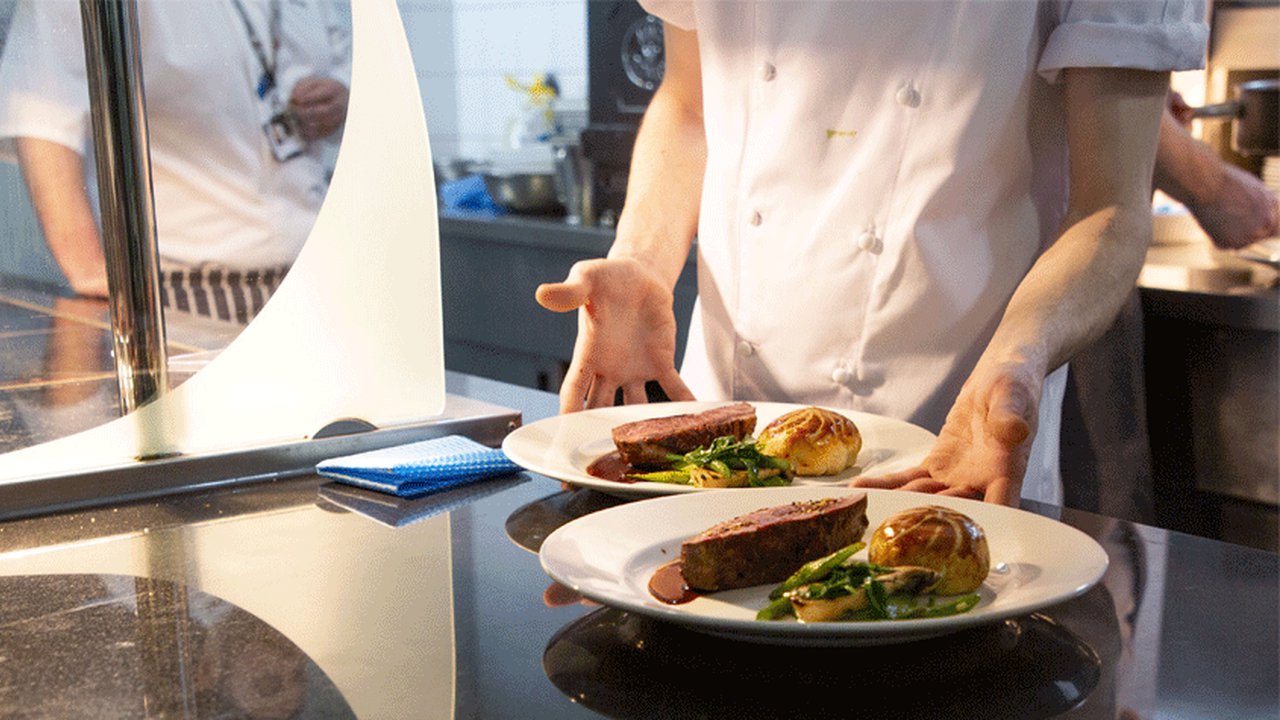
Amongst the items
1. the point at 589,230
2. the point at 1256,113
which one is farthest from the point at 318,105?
the point at 589,230

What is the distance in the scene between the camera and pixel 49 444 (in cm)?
100

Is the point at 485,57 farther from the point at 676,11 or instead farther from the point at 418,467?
the point at 418,467

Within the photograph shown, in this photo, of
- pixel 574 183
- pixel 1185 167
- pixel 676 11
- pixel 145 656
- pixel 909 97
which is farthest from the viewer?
pixel 574 183

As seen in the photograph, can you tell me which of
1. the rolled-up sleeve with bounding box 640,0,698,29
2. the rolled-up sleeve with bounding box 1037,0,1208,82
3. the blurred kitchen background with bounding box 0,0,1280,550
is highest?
the rolled-up sleeve with bounding box 640,0,698,29

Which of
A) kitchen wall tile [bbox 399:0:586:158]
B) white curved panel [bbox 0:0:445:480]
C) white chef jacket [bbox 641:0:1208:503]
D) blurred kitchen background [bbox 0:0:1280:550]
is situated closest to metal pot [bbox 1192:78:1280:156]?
blurred kitchen background [bbox 0:0:1280:550]

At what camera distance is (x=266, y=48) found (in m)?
1.05

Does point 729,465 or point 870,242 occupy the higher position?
point 870,242

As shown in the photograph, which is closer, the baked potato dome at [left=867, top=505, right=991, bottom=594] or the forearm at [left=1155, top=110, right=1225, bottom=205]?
the baked potato dome at [left=867, top=505, right=991, bottom=594]

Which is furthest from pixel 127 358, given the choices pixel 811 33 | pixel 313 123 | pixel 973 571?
pixel 811 33

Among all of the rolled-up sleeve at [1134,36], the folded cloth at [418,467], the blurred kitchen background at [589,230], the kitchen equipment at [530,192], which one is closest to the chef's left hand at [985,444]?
the folded cloth at [418,467]

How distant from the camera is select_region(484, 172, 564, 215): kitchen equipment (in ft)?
11.9

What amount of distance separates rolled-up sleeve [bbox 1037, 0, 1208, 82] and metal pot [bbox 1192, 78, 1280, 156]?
1197 mm

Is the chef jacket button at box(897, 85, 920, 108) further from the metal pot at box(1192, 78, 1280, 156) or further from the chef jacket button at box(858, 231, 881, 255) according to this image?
the metal pot at box(1192, 78, 1280, 156)

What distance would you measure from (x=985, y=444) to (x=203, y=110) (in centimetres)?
64
